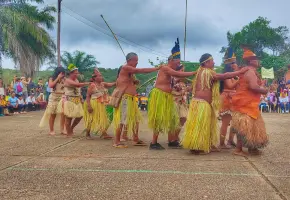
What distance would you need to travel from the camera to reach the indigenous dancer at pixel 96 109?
7309 millimetres

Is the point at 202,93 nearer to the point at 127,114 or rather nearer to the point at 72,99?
the point at 127,114

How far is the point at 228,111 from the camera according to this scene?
20.3ft

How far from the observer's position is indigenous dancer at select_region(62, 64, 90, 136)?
7449 millimetres

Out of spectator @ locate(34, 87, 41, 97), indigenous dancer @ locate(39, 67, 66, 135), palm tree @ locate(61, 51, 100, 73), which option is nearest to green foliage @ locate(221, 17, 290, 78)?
palm tree @ locate(61, 51, 100, 73)

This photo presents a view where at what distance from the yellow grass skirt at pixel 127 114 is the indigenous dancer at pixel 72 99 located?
1.60m

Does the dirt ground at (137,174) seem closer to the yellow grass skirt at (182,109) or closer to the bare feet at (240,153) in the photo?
the bare feet at (240,153)

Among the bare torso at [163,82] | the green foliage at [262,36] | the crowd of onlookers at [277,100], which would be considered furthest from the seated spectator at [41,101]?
the green foliage at [262,36]

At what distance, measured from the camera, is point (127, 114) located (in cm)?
606

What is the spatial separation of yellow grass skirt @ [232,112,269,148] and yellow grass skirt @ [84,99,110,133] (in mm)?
2939

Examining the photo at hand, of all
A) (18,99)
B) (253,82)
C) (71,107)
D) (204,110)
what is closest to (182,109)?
(204,110)

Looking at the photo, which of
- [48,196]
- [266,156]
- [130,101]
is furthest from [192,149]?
[48,196]

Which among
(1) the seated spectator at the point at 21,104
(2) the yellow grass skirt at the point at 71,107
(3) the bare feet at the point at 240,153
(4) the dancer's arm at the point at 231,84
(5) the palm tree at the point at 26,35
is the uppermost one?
(5) the palm tree at the point at 26,35

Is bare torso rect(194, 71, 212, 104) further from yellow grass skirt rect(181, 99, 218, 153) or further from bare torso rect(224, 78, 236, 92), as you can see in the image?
bare torso rect(224, 78, 236, 92)

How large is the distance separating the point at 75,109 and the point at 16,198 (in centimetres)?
442
